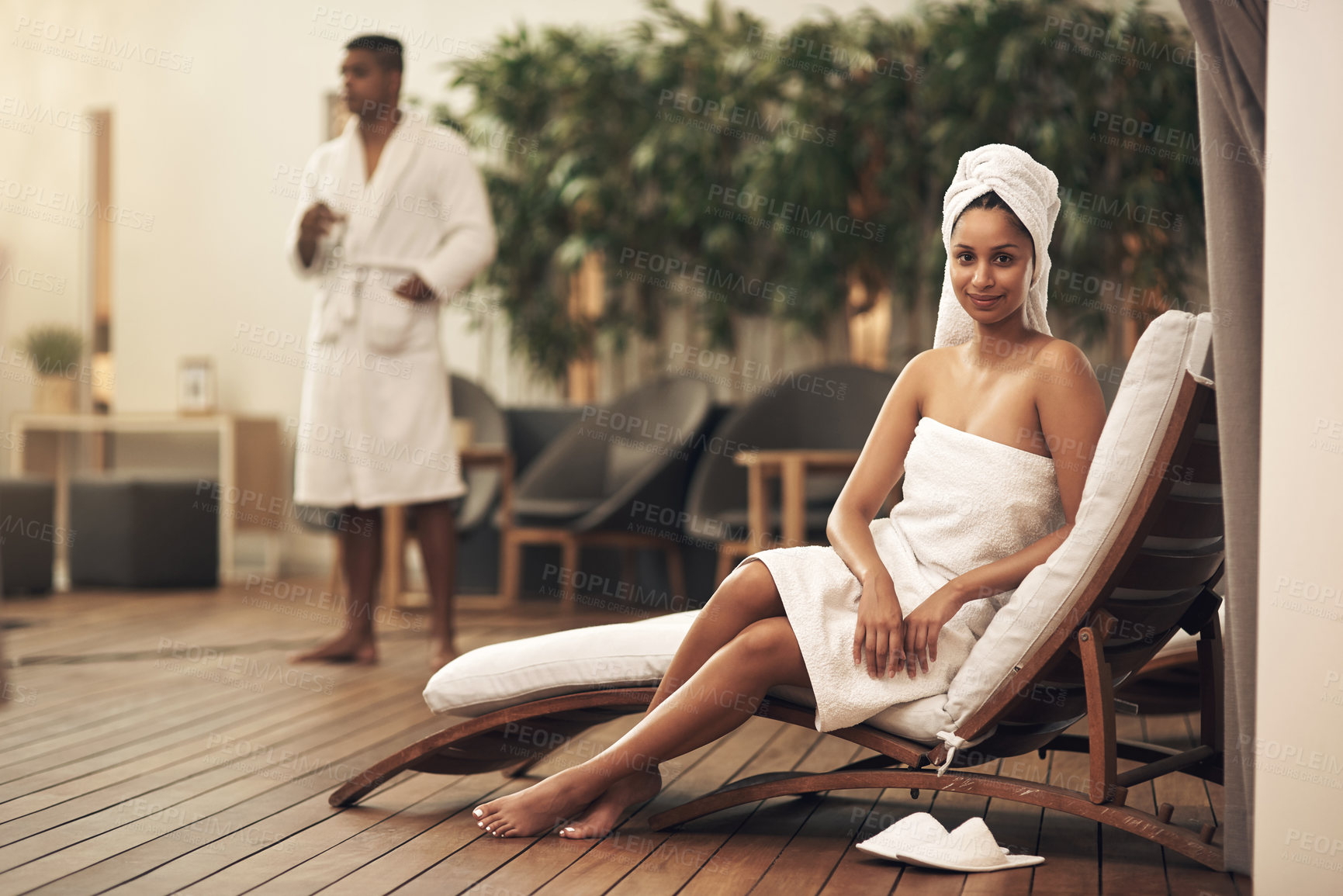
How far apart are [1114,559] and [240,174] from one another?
6069mm

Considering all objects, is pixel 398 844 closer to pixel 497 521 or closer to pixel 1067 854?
pixel 1067 854

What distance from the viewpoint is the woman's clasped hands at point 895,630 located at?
187cm

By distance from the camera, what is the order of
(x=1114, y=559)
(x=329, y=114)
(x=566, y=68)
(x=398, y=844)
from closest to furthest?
(x=1114, y=559) < (x=398, y=844) < (x=566, y=68) < (x=329, y=114)

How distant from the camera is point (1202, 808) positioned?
7.32ft

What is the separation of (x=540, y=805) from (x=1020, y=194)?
3.76 feet

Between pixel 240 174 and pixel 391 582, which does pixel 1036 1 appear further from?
pixel 240 174

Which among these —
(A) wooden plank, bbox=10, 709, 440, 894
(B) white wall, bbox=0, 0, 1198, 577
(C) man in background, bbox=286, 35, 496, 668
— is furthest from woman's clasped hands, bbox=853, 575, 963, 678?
(B) white wall, bbox=0, 0, 1198, 577

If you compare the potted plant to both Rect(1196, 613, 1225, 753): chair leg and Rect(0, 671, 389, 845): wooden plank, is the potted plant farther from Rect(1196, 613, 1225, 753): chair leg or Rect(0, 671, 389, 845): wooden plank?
Rect(1196, 613, 1225, 753): chair leg

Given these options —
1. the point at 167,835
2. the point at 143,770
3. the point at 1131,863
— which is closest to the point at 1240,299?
the point at 1131,863

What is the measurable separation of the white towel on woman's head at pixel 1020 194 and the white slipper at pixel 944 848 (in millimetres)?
760

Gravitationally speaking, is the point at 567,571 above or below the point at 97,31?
below

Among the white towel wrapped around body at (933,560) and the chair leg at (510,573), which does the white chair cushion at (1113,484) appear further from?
the chair leg at (510,573)

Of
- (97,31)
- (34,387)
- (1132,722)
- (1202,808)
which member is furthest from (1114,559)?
(97,31)

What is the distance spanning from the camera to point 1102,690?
1776 millimetres
